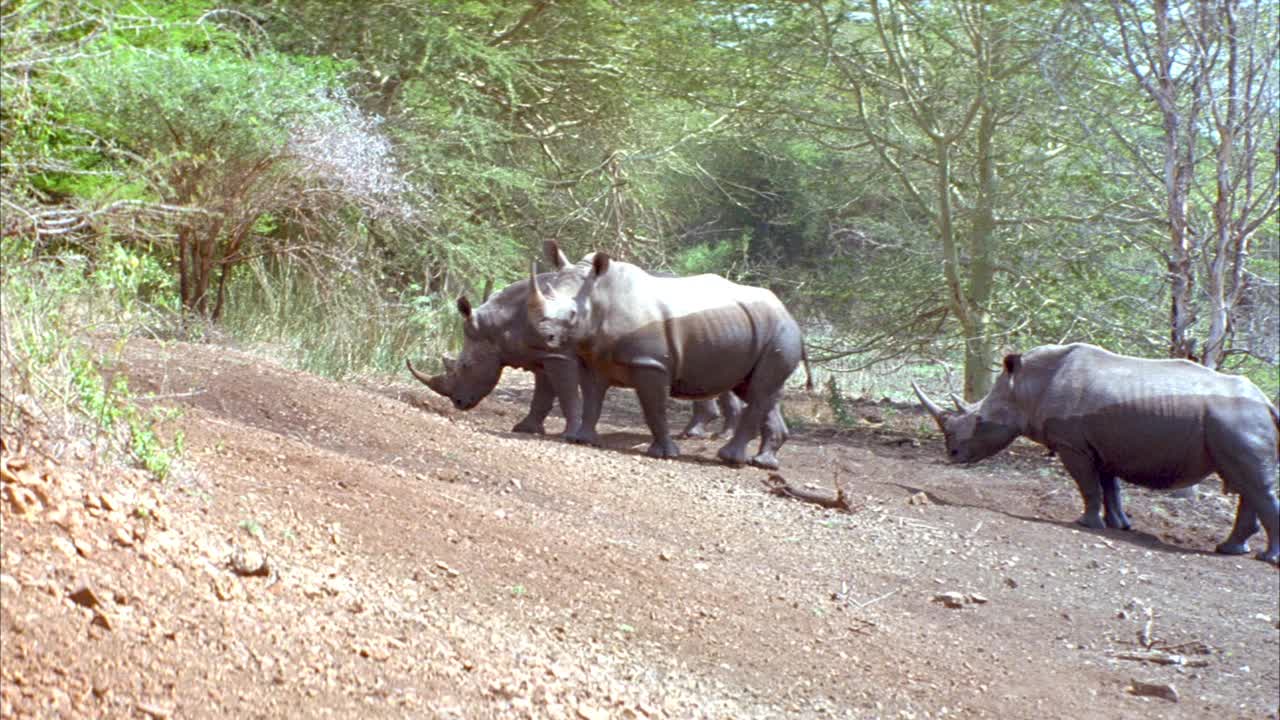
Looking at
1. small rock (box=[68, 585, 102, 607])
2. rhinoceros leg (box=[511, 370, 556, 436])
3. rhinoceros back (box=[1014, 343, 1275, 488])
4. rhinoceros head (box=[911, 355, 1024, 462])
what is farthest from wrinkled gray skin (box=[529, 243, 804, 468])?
small rock (box=[68, 585, 102, 607])

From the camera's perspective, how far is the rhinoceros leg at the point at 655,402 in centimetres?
1183

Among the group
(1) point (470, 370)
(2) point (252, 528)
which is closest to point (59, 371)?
(2) point (252, 528)

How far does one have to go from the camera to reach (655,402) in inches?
466

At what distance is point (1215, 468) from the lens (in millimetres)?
11117

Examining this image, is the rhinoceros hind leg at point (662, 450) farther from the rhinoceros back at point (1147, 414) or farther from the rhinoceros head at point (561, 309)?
the rhinoceros back at point (1147, 414)

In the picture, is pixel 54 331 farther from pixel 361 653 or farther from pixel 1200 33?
pixel 1200 33

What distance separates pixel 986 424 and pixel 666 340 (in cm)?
265

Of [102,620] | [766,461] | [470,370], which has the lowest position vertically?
[766,461]

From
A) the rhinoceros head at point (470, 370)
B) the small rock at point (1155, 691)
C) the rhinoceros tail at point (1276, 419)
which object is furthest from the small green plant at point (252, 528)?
the rhinoceros tail at point (1276, 419)

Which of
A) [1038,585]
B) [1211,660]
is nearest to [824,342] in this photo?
[1038,585]

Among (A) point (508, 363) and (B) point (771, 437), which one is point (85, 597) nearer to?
(A) point (508, 363)

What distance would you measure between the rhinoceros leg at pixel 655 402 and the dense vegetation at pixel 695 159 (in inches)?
112

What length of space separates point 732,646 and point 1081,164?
37.7 ft

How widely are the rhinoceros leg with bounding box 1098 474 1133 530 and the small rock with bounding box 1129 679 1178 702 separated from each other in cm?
448
